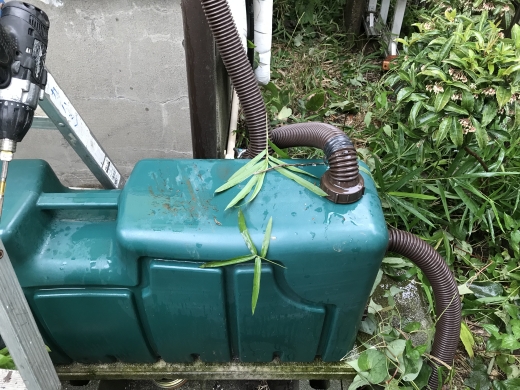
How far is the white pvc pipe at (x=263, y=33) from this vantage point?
2100 mm

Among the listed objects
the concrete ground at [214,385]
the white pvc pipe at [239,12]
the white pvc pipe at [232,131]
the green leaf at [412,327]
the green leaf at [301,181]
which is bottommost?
the concrete ground at [214,385]

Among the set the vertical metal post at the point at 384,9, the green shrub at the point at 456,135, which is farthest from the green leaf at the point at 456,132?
the vertical metal post at the point at 384,9

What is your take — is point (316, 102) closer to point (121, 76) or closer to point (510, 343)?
point (121, 76)

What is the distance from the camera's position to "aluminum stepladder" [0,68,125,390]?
0.90m

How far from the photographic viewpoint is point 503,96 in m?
1.72

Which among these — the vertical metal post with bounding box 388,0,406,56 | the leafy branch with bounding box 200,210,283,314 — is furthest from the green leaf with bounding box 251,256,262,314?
the vertical metal post with bounding box 388,0,406,56

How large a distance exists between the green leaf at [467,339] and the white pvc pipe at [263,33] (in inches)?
65.1

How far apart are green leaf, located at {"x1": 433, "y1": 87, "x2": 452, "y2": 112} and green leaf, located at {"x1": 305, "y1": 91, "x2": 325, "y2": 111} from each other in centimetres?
105

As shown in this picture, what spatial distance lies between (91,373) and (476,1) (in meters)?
2.76

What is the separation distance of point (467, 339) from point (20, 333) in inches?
66.2

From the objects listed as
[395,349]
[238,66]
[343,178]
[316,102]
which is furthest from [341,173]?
[316,102]

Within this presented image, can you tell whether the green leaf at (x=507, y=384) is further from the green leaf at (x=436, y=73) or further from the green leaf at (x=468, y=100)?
the green leaf at (x=436, y=73)

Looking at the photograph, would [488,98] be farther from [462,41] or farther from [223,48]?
[223,48]

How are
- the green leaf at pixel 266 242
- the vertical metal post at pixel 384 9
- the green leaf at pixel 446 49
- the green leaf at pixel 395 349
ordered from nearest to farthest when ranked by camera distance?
the green leaf at pixel 266 242 < the green leaf at pixel 395 349 < the green leaf at pixel 446 49 < the vertical metal post at pixel 384 9
